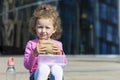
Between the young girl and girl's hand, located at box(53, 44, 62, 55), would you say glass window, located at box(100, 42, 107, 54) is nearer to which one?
the young girl

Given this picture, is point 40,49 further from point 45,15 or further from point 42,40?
point 45,15

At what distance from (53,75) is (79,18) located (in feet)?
82.8

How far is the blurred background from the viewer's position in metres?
28.8

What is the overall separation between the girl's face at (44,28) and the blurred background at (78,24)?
24.4 m

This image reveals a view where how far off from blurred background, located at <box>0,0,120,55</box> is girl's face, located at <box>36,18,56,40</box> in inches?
960

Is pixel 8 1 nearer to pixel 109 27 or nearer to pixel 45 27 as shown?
pixel 109 27

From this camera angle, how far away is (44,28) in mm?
4277

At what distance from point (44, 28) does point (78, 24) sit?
25.0 metres

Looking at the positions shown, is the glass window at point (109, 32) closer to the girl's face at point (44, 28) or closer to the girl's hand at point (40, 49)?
the girl's face at point (44, 28)

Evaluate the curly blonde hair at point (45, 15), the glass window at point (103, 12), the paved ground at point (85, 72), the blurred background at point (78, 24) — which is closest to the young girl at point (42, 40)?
the curly blonde hair at point (45, 15)

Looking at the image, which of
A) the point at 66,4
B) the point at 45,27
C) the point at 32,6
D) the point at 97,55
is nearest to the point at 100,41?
the point at 97,55

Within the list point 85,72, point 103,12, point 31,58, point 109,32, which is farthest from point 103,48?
point 31,58

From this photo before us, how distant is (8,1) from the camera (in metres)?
29.2

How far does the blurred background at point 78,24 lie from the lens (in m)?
28.8
